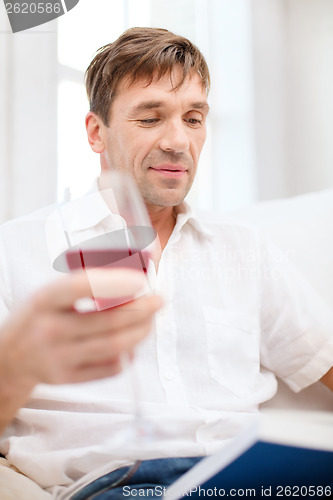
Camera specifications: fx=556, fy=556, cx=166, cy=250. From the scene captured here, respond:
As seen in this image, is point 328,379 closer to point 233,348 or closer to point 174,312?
point 233,348

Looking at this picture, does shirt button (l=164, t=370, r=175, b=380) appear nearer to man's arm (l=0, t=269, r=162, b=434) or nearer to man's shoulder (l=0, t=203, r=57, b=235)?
man's shoulder (l=0, t=203, r=57, b=235)

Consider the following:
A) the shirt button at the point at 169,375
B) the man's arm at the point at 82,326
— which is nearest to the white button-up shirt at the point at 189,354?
the shirt button at the point at 169,375

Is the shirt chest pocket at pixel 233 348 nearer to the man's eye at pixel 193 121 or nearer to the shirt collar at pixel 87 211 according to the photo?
the man's eye at pixel 193 121

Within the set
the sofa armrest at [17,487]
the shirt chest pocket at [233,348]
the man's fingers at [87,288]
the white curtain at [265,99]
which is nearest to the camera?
the man's fingers at [87,288]

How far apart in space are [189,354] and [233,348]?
10 cm

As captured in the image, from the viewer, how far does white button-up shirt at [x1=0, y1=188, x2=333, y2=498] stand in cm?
95

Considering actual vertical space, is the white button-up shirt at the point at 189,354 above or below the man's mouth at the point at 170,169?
below

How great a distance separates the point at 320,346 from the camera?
1.18m

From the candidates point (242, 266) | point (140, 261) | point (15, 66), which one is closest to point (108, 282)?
point (140, 261)

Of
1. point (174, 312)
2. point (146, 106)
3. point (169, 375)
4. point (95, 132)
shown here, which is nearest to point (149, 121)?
point (146, 106)

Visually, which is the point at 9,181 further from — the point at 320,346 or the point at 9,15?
the point at 320,346

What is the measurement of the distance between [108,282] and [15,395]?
0.21m

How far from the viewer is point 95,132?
134 cm

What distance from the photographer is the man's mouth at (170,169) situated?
1.19 metres
